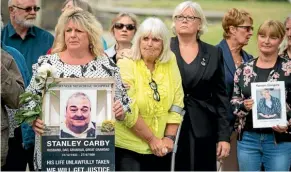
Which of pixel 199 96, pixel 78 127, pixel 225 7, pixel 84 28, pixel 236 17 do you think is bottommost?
pixel 78 127

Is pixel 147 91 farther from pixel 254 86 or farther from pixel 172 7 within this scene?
pixel 172 7

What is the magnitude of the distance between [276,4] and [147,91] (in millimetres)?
3149

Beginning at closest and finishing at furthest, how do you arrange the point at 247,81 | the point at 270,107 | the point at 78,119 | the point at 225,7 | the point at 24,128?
the point at 78,119
the point at 24,128
the point at 270,107
the point at 247,81
the point at 225,7

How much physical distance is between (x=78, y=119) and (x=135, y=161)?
79 centimetres

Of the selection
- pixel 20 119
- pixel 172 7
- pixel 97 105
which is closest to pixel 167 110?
pixel 97 105

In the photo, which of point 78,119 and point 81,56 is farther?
point 81,56

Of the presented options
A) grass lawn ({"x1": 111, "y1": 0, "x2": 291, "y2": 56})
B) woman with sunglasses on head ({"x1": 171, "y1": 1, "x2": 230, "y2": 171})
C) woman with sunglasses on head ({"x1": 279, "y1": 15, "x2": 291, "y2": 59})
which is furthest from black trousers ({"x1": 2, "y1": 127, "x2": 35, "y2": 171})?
grass lawn ({"x1": 111, "y1": 0, "x2": 291, "y2": 56})

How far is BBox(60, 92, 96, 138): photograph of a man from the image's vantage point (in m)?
5.75

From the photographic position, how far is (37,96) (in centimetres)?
579

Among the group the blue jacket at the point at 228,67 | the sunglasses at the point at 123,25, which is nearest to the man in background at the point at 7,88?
the sunglasses at the point at 123,25

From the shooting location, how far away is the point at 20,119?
5.84 metres

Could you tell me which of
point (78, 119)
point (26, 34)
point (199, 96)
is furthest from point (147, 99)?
point (26, 34)

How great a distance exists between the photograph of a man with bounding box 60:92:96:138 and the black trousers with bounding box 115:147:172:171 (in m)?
0.64

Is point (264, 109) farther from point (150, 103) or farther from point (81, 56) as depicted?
point (81, 56)
